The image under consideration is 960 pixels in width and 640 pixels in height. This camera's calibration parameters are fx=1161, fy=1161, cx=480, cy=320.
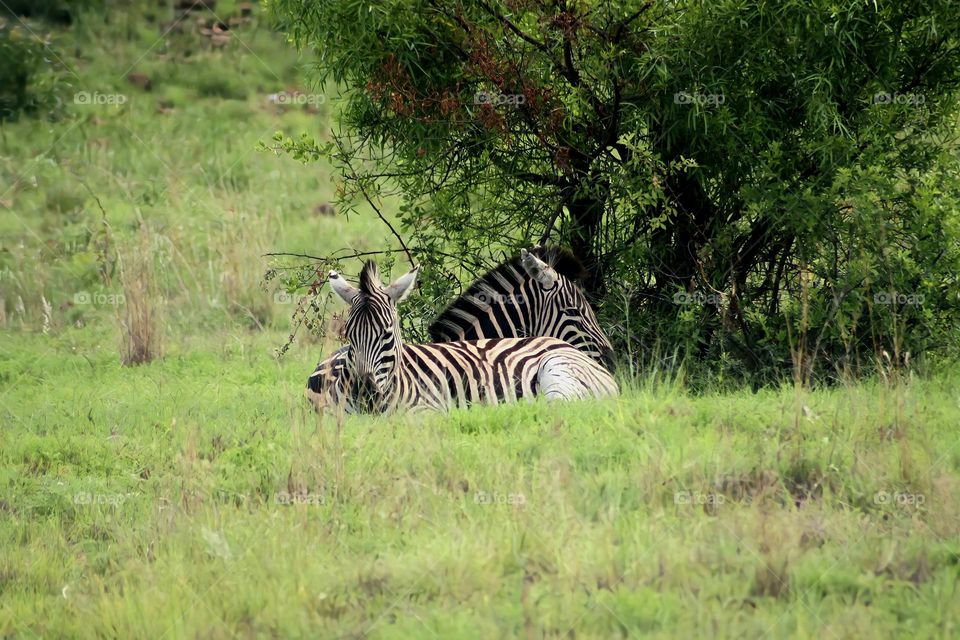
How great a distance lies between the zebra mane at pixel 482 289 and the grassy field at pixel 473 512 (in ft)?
5.07

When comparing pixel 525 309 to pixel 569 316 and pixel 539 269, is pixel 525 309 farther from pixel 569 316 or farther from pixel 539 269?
pixel 539 269

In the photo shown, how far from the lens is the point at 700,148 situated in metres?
9.88

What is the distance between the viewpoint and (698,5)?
30.2 ft

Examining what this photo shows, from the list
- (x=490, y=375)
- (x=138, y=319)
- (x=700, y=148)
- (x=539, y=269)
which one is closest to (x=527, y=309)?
(x=539, y=269)

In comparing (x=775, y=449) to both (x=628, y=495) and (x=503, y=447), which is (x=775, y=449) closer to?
(x=628, y=495)

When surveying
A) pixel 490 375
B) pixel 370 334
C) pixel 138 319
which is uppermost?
pixel 138 319

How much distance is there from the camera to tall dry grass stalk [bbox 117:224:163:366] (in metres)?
11.7

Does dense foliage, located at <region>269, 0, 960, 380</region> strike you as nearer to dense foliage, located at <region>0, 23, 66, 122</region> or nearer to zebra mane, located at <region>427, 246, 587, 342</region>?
zebra mane, located at <region>427, 246, 587, 342</region>

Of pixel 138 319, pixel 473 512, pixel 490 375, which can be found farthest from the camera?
pixel 138 319

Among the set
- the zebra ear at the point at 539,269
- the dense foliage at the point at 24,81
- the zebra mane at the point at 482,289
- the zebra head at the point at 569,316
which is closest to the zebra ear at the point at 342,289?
the zebra mane at the point at 482,289

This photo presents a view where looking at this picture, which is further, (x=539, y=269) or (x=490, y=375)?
(x=539, y=269)

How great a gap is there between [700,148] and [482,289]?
2.23 m

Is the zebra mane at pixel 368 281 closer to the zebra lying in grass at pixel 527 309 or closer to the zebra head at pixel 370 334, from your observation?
the zebra head at pixel 370 334

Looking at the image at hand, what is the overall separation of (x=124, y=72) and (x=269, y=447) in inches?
634
